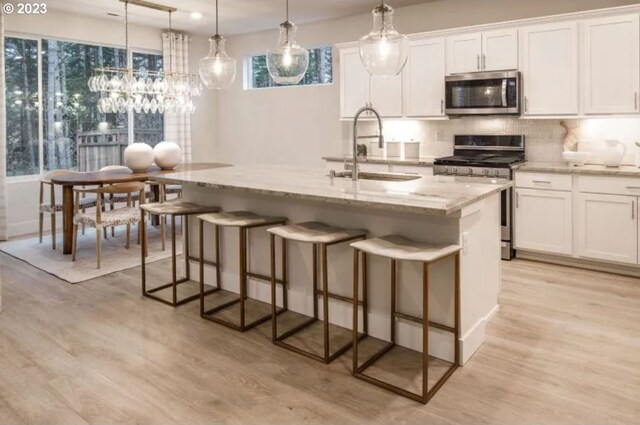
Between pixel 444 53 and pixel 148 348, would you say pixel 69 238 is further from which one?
pixel 444 53

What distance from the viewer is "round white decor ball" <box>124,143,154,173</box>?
5.95m

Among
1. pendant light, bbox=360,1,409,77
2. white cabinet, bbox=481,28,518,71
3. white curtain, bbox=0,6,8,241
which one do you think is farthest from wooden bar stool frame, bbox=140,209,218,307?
white cabinet, bbox=481,28,518,71

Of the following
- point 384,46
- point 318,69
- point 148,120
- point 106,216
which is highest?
point 318,69

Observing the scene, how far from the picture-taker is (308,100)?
723cm

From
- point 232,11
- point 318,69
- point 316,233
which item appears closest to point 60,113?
point 232,11

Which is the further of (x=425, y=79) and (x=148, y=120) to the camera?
(x=148, y=120)

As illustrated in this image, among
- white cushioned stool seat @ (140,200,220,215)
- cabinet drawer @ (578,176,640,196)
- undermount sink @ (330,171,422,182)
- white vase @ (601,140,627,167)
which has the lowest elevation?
white cushioned stool seat @ (140,200,220,215)

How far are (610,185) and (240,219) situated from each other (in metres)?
3.17

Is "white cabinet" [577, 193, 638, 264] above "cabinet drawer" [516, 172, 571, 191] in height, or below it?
below

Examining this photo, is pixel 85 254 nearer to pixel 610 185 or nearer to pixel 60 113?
pixel 60 113

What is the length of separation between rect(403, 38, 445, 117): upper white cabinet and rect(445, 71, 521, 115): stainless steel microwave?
0.18 metres

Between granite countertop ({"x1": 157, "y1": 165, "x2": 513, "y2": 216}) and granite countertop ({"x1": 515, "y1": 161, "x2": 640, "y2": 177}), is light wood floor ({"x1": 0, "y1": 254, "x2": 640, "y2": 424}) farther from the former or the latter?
granite countertop ({"x1": 515, "y1": 161, "x2": 640, "y2": 177})

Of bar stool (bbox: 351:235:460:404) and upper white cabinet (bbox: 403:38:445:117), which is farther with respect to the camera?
upper white cabinet (bbox: 403:38:445:117)

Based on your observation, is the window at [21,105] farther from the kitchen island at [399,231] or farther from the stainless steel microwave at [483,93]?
the stainless steel microwave at [483,93]
